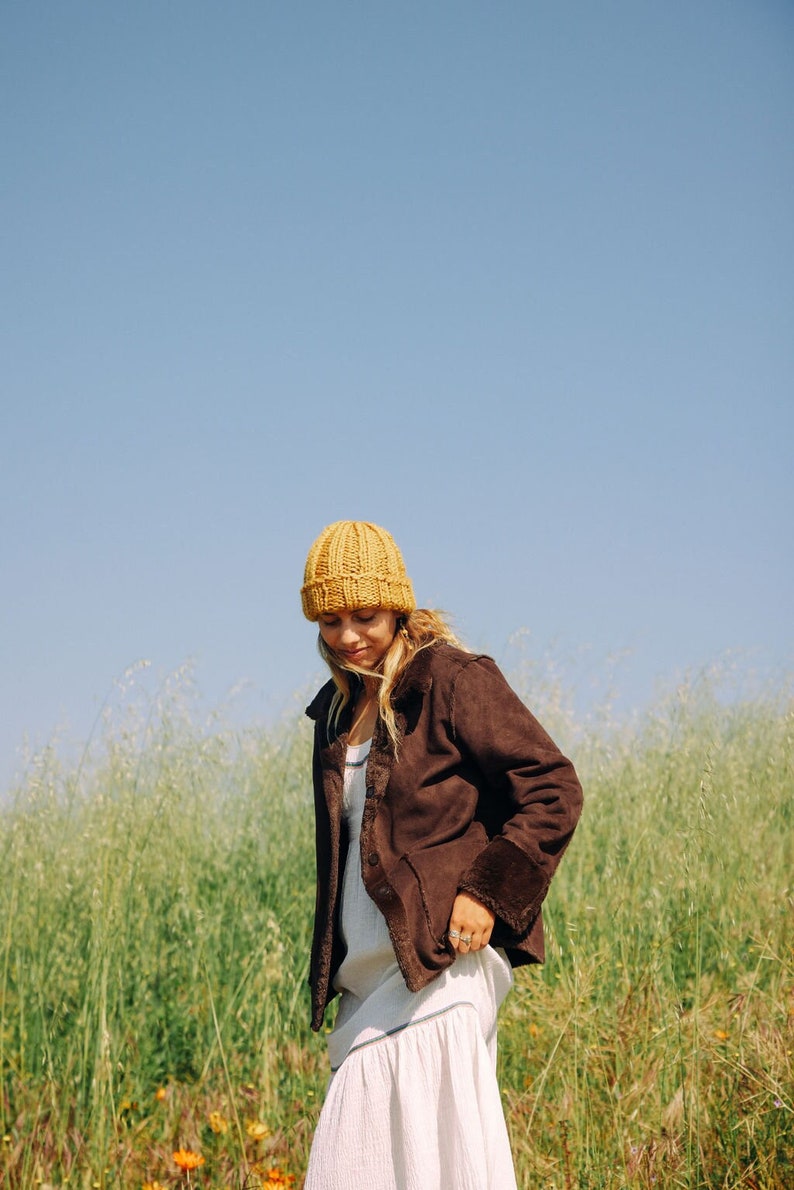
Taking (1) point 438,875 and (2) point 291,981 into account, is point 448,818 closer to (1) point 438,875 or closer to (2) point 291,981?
(1) point 438,875

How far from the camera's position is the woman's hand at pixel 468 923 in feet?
6.02

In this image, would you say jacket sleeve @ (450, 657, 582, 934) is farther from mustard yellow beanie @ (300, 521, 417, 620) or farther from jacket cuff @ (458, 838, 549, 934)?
mustard yellow beanie @ (300, 521, 417, 620)

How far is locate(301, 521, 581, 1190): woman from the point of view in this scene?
182 centimetres

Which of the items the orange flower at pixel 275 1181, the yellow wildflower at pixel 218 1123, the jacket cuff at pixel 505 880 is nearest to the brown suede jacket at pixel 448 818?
the jacket cuff at pixel 505 880

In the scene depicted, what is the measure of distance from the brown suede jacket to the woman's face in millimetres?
83

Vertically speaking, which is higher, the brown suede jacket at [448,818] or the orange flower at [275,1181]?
the brown suede jacket at [448,818]

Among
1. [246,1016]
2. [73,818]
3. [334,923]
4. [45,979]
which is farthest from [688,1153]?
[73,818]

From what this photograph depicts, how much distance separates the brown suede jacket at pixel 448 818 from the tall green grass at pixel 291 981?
0.64m

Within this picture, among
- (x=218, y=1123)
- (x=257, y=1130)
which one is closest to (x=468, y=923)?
(x=257, y=1130)

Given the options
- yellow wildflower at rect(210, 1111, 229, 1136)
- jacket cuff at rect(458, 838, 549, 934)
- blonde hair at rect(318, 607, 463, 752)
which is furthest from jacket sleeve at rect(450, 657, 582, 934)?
yellow wildflower at rect(210, 1111, 229, 1136)

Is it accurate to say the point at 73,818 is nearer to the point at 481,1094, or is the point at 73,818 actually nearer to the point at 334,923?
the point at 334,923

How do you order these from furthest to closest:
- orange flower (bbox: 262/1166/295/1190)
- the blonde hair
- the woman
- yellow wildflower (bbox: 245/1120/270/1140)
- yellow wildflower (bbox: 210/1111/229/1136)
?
yellow wildflower (bbox: 210/1111/229/1136) → yellow wildflower (bbox: 245/1120/270/1140) → orange flower (bbox: 262/1166/295/1190) → the blonde hair → the woman

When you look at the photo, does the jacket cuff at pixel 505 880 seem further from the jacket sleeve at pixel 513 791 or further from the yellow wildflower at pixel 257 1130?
the yellow wildflower at pixel 257 1130

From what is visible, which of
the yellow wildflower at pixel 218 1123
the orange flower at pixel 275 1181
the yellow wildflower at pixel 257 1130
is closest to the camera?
the orange flower at pixel 275 1181
